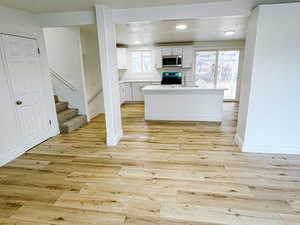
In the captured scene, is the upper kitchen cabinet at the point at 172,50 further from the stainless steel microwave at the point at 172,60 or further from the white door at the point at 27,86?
the white door at the point at 27,86

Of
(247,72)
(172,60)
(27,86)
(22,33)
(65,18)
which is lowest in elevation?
(27,86)

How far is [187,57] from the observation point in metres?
6.61

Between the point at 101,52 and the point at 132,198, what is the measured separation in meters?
2.24

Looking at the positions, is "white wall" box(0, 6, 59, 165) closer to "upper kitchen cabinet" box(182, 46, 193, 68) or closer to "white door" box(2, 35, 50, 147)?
"white door" box(2, 35, 50, 147)

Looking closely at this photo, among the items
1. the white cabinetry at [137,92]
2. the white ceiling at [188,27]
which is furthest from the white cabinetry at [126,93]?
the white ceiling at [188,27]

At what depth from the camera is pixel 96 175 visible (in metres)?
2.37

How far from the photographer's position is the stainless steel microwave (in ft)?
21.5

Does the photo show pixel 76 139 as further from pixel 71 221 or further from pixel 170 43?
pixel 170 43

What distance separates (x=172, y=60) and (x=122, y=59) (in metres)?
1.93

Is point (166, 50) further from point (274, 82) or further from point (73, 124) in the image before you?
point (274, 82)

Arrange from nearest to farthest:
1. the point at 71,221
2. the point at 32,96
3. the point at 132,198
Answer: the point at 71,221 < the point at 132,198 < the point at 32,96

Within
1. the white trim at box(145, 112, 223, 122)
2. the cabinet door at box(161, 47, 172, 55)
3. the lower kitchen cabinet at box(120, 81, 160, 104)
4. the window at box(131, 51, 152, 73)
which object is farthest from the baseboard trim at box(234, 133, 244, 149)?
the window at box(131, 51, 152, 73)

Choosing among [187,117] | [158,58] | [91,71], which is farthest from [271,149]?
[158,58]

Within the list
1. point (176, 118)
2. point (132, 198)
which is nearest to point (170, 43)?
point (176, 118)
